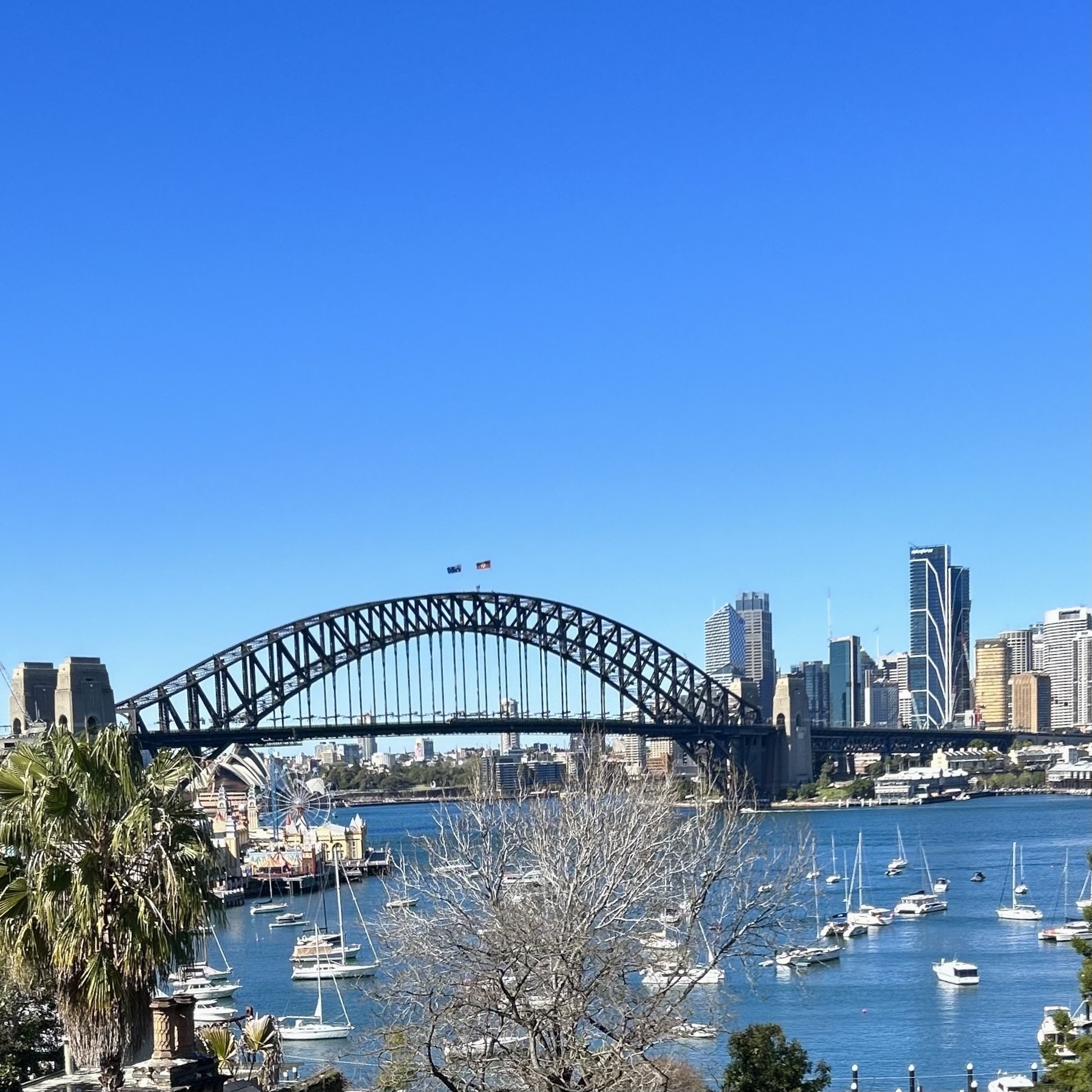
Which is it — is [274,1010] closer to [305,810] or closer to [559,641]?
[305,810]

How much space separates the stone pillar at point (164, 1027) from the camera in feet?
43.5

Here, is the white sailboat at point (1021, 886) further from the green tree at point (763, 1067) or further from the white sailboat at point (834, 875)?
the green tree at point (763, 1067)

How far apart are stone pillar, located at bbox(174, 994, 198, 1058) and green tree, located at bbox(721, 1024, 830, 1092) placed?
1080cm

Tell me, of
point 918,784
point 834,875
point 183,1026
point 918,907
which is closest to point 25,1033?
point 183,1026

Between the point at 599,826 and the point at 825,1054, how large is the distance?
1007 inches

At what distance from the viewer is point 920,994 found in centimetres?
4916

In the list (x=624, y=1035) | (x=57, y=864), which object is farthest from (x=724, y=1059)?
→ (x=57, y=864)

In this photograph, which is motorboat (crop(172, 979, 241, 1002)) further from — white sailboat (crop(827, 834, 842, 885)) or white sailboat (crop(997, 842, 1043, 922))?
white sailboat (crop(827, 834, 842, 885))

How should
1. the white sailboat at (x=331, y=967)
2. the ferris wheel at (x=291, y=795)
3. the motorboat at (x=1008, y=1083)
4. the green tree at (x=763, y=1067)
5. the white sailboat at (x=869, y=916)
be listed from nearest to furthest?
the green tree at (x=763, y=1067), the motorboat at (x=1008, y=1083), the white sailboat at (x=331, y=967), the white sailboat at (x=869, y=916), the ferris wheel at (x=291, y=795)

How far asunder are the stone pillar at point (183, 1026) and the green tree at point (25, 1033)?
5.57 feet

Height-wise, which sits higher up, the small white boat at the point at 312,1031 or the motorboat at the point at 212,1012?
the small white boat at the point at 312,1031

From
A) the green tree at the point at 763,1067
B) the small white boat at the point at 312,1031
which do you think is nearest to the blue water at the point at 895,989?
the small white boat at the point at 312,1031

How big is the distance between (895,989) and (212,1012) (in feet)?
70.3

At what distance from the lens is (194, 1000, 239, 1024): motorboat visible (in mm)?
46562
